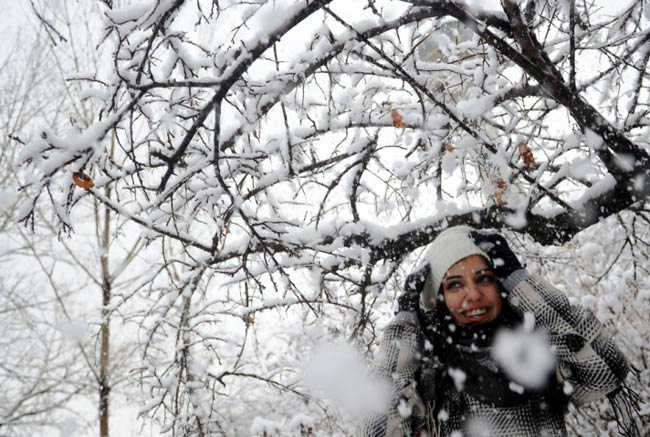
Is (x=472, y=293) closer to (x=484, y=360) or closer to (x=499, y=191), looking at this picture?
(x=484, y=360)

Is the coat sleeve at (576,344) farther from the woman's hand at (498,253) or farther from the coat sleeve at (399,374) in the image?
the coat sleeve at (399,374)

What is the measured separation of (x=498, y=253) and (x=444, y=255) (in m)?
0.32

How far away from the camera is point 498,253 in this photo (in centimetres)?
224

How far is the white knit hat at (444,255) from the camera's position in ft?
6.94

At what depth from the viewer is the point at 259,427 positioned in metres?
5.24

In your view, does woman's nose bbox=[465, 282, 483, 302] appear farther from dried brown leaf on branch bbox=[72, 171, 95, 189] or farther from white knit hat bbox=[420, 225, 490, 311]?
dried brown leaf on branch bbox=[72, 171, 95, 189]

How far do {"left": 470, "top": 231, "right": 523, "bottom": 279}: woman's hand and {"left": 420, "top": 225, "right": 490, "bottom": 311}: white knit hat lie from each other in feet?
0.21

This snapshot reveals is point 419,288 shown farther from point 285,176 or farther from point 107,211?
point 107,211

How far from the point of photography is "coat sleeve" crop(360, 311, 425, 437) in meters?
1.90

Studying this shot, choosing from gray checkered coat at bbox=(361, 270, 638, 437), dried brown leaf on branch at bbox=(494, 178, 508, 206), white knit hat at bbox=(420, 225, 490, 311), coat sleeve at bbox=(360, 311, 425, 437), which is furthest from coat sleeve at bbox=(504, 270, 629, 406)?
dried brown leaf on branch at bbox=(494, 178, 508, 206)

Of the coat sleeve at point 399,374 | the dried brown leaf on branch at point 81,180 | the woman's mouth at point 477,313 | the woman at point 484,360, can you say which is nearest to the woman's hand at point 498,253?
the woman at point 484,360

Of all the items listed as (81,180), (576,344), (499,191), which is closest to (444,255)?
(576,344)

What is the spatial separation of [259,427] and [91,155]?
4677mm

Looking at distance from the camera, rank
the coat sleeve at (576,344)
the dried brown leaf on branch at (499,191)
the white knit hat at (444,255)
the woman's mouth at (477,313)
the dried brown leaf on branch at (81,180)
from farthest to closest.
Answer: the dried brown leaf on branch at (499,191), the white knit hat at (444,255), the woman's mouth at (477,313), the coat sleeve at (576,344), the dried brown leaf on branch at (81,180)
